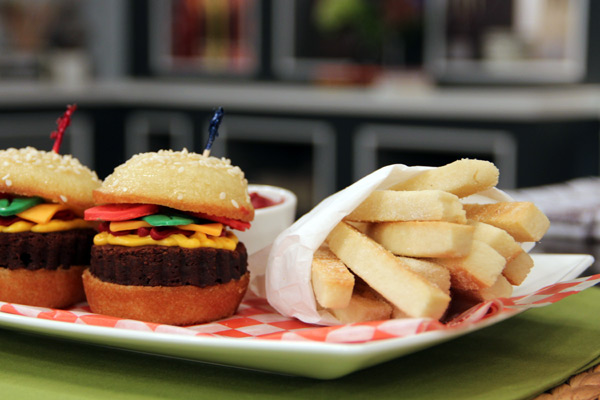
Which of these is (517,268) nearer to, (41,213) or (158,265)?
(158,265)

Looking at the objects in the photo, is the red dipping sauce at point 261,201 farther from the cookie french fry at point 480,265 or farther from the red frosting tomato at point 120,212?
the cookie french fry at point 480,265

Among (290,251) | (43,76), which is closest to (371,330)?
(290,251)

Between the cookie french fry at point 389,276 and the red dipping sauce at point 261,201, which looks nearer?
the cookie french fry at point 389,276

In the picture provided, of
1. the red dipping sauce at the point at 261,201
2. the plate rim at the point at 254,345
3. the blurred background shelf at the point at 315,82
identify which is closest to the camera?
the plate rim at the point at 254,345

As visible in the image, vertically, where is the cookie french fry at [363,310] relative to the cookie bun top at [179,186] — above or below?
below

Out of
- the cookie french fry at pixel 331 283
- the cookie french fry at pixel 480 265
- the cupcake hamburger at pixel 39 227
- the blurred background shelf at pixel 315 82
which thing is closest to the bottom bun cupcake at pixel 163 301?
the cupcake hamburger at pixel 39 227

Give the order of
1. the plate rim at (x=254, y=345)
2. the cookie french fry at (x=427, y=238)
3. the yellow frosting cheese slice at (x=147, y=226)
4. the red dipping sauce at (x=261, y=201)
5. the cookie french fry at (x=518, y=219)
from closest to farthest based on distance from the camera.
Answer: the plate rim at (x=254, y=345) < the cookie french fry at (x=427, y=238) < the cookie french fry at (x=518, y=219) < the yellow frosting cheese slice at (x=147, y=226) < the red dipping sauce at (x=261, y=201)

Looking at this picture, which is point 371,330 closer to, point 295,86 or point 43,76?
point 295,86

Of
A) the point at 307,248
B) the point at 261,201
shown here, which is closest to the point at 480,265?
the point at 307,248
